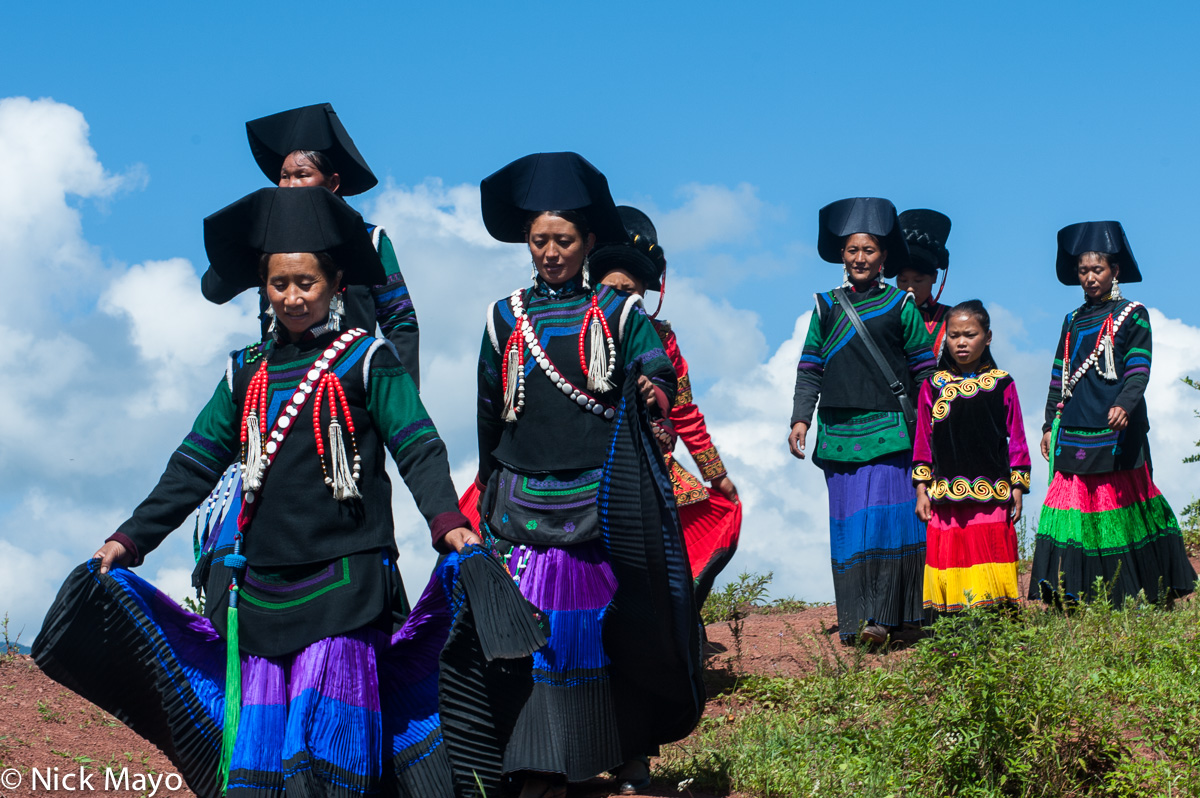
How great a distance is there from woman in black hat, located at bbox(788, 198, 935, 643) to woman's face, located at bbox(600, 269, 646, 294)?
1.82 meters

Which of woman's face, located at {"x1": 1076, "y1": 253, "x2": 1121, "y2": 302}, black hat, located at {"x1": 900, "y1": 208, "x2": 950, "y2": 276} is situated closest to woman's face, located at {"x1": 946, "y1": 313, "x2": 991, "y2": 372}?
black hat, located at {"x1": 900, "y1": 208, "x2": 950, "y2": 276}

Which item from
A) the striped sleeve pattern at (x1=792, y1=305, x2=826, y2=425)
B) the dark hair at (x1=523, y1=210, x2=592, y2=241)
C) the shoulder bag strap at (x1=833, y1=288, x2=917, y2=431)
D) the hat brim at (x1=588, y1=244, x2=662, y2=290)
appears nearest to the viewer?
the dark hair at (x1=523, y1=210, x2=592, y2=241)

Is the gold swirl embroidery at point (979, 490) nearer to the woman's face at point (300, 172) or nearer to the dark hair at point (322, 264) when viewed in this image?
the woman's face at point (300, 172)

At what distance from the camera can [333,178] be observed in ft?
20.5

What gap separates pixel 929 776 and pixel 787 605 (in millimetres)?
7299

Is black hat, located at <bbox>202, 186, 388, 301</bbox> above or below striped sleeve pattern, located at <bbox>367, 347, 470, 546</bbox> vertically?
above

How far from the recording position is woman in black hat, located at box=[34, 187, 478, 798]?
4.36 meters

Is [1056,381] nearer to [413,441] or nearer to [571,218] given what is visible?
[571,218]

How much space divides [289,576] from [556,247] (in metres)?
1.73

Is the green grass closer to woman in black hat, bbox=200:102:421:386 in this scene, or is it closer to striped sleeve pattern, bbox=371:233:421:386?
striped sleeve pattern, bbox=371:233:421:386

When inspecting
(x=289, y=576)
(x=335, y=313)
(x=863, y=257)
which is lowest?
(x=289, y=576)

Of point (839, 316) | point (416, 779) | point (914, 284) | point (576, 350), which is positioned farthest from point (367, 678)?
point (914, 284)

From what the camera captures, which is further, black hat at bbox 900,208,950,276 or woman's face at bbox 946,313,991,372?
black hat at bbox 900,208,950,276

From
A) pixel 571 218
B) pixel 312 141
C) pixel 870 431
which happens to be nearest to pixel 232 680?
pixel 571 218
